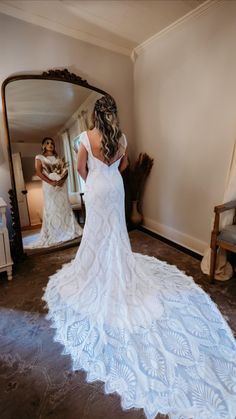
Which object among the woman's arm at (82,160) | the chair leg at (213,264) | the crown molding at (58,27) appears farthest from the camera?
the crown molding at (58,27)

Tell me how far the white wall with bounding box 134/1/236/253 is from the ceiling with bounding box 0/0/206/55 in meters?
0.20

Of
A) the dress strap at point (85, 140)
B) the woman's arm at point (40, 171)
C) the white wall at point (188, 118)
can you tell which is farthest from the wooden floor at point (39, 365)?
the dress strap at point (85, 140)

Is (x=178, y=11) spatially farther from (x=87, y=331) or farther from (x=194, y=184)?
(x=87, y=331)

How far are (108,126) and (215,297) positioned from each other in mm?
1665

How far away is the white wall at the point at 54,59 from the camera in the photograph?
216cm

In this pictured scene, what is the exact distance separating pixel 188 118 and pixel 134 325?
7.27 ft

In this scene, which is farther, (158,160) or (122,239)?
(158,160)

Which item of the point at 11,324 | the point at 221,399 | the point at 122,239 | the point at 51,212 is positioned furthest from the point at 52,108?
the point at 221,399

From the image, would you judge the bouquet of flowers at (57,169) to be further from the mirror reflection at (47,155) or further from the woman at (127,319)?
the woman at (127,319)

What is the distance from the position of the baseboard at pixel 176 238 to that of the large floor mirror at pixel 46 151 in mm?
Result: 1111

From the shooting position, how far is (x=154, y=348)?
4.37 ft

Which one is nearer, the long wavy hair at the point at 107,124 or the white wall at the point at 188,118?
the long wavy hair at the point at 107,124

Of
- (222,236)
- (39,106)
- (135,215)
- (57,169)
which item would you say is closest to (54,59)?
(39,106)

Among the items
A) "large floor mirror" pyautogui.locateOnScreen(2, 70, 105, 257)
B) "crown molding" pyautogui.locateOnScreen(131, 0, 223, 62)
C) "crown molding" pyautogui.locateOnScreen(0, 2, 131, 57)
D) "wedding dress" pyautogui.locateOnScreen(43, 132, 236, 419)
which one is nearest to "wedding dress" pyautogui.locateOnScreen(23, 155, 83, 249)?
"large floor mirror" pyautogui.locateOnScreen(2, 70, 105, 257)
